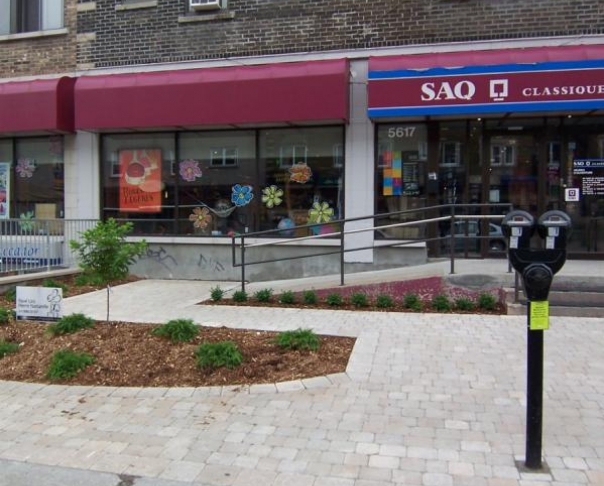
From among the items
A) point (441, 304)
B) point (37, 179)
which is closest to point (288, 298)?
point (441, 304)

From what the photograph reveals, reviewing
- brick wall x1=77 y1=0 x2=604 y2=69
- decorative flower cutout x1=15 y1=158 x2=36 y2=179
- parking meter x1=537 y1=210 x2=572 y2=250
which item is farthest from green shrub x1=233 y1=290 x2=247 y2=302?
decorative flower cutout x1=15 y1=158 x2=36 y2=179

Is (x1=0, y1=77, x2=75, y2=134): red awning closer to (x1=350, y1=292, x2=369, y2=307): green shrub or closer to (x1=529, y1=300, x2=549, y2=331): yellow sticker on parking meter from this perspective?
(x1=350, y1=292, x2=369, y2=307): green shrub

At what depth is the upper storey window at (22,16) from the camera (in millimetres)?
12352

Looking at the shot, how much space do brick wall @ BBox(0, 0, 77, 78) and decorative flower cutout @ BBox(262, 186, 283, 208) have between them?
4714 mm

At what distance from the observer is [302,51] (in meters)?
10.6

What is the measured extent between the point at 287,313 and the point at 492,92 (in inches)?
185

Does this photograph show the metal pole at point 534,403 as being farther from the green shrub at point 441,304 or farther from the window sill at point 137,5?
the window sill at point 137,5

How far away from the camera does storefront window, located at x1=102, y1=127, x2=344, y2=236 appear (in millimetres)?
10938

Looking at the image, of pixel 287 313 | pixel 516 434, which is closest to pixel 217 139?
pixel 287 313

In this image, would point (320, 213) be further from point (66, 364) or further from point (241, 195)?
point (66, 364)

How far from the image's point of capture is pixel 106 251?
654cm

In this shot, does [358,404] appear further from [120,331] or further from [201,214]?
[201,214]

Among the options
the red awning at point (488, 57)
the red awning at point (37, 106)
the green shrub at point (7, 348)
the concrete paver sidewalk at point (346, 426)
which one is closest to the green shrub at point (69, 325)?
the green shrub at point (7, 348)

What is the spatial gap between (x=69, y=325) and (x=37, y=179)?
6.91m
